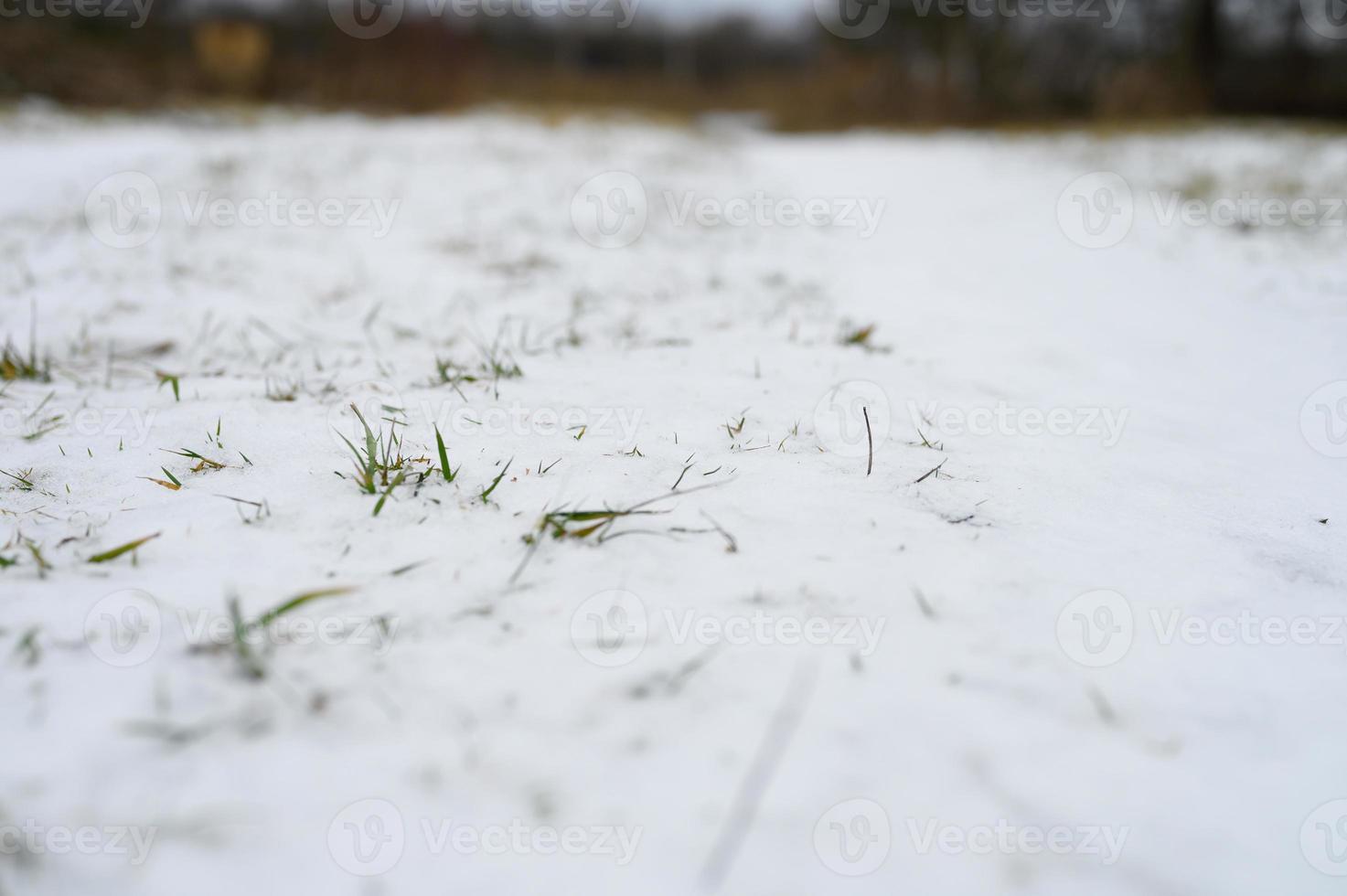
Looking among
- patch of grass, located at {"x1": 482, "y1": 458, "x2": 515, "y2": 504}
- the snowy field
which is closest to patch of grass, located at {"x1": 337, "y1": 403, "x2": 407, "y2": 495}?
the snowy field

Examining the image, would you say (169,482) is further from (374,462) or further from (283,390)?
(283,390)

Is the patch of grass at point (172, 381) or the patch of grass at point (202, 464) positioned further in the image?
the patch of grass at point (172, 381)

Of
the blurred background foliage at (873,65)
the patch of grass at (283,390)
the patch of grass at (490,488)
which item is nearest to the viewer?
the patch of grass at (490,488)

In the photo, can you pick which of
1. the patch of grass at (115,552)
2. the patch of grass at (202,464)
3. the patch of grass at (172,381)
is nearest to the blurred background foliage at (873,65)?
the patch of grass at (172,381)

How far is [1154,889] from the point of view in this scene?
2.71 ft

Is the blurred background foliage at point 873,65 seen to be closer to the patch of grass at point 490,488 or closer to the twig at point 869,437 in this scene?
the patch of grass at point 490,488

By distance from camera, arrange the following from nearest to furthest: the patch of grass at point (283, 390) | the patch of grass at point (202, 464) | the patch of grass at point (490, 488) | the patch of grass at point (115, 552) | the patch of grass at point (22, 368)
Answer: the patch of grass at point (115, 552)
the patch of grass at point (490, 488)
the patch of grass at point (202, 464)
the patch of grass at point (283, 390)
the patch of grass at point (22, 368)

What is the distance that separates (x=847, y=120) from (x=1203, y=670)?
63.8ft

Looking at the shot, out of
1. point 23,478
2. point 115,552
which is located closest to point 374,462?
point 115,552

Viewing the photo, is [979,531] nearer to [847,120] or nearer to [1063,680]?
[1063,680]

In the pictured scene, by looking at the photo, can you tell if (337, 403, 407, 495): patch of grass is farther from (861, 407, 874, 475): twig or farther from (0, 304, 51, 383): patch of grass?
(0, 304, 51, 383): patch of grass

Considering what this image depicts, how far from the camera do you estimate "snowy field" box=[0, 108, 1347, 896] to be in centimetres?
86

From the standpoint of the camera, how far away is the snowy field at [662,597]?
0.86 metres

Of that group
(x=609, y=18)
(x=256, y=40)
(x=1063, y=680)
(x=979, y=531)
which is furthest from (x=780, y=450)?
(x=609, y=18)
